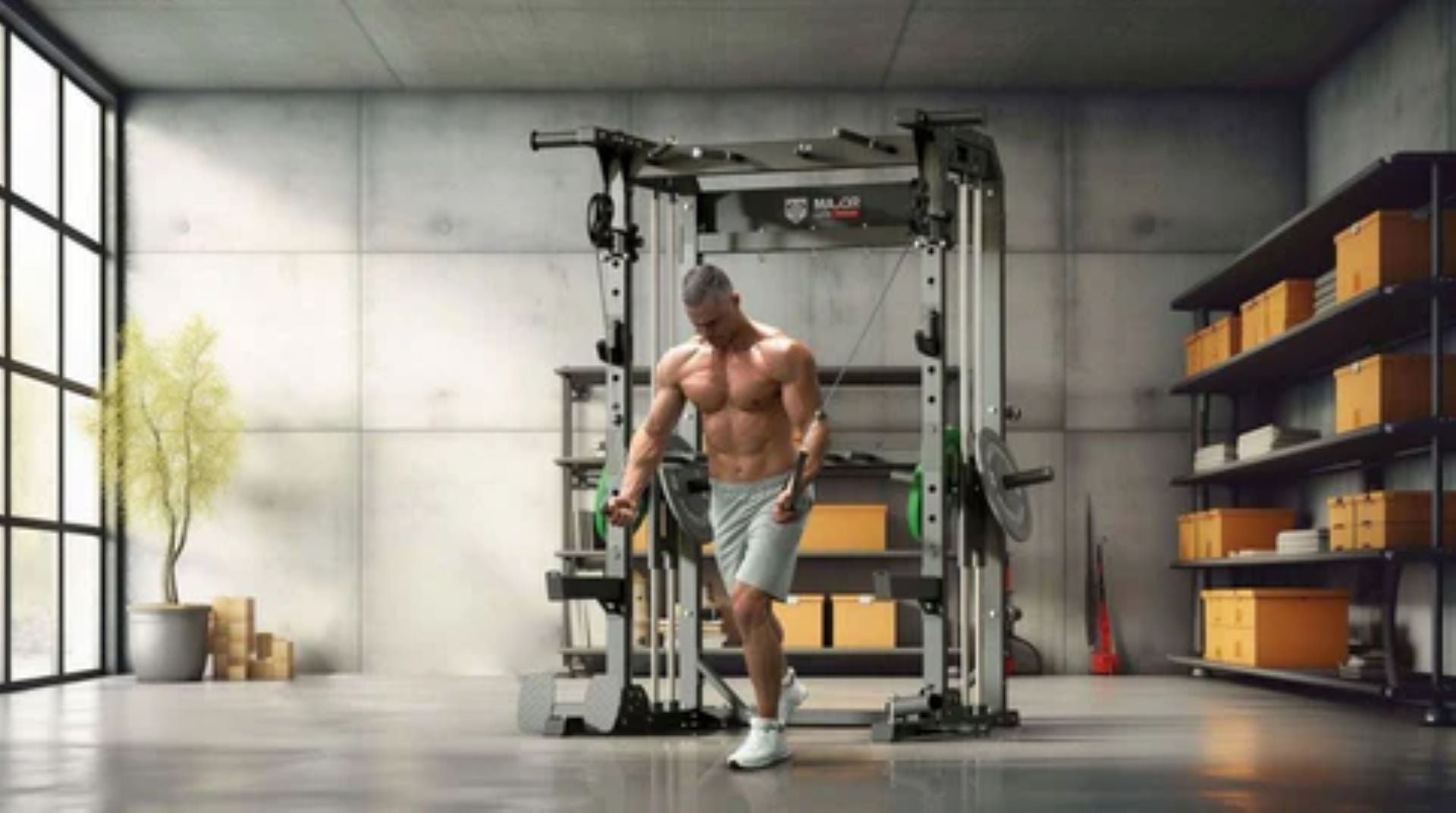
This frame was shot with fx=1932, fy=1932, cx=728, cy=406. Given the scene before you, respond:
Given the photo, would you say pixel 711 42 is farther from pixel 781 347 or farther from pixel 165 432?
pixel 781 347

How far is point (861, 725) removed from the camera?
26.2 ft

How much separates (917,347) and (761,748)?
2015 mm

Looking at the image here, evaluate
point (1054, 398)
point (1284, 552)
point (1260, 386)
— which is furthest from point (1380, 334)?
point (1054, 398)

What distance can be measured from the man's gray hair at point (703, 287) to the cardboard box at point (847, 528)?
580 centimetres

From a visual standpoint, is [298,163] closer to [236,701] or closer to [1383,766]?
[236,701]

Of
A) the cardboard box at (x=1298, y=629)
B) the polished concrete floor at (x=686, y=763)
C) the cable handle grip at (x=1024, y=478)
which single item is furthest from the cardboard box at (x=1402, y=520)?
the cable handle grip at (x=1024, y=478)

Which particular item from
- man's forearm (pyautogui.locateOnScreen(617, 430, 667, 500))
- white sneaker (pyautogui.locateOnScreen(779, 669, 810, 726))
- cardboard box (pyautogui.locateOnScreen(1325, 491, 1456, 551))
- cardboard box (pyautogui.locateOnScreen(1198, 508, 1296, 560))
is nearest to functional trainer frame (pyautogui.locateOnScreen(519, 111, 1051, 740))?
white sneaker (pyautogui.locateOnScreen(779, 669, 810, 726))

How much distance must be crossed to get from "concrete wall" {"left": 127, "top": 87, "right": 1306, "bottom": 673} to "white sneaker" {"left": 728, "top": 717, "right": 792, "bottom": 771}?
6661 millimetres

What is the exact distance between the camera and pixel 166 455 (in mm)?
12219

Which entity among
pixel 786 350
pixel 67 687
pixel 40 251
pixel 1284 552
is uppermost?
pixel 40 251

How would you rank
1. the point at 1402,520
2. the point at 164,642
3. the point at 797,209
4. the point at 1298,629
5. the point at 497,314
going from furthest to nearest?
the point at 497,314 < the point at 164,642 < the point at 1298,629 < the point at 1402,520 < the point at 797,209

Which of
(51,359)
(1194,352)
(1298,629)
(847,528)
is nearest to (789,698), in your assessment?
(1298,629)

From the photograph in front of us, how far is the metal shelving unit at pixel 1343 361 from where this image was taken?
8211 mm

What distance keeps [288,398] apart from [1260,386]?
6.43 metres
